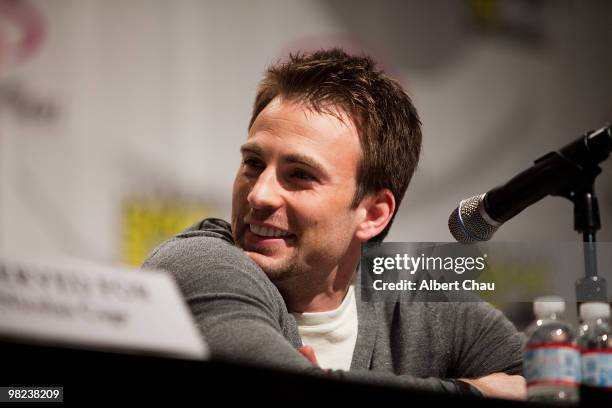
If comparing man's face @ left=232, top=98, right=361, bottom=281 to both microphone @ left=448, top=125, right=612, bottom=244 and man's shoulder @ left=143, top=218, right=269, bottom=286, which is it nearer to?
man's shoulder @ left=143, top=218, right=269, bottom=286

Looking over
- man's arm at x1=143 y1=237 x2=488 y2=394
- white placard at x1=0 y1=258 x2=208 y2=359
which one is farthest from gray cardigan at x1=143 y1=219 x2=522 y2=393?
white placard at x1=0 y1=258 x2=208 y2=359

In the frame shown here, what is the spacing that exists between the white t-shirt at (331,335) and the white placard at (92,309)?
968 millimetres

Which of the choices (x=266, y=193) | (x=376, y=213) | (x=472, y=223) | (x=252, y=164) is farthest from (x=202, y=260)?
(x=376, y=213)

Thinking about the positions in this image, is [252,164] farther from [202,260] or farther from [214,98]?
[214,98]

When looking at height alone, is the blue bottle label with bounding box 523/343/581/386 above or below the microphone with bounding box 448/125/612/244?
below

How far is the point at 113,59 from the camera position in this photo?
269 centimetres

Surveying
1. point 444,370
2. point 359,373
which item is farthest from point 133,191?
point 359,373

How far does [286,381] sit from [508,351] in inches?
43.4

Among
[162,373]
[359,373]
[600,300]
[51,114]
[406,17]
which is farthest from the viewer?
[406,17]

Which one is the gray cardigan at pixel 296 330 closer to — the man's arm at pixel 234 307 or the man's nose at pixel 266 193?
the man's arm at pixel 234 307

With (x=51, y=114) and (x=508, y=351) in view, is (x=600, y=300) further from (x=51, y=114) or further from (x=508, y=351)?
(x=51, y=114)

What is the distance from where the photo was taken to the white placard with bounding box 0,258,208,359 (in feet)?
2.80

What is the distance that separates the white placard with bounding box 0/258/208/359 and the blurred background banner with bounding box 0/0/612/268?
1.62 meters

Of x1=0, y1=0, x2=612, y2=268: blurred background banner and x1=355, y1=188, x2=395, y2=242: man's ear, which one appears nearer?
x1=355, y1=188, x2=395, y2=242: man's ear
